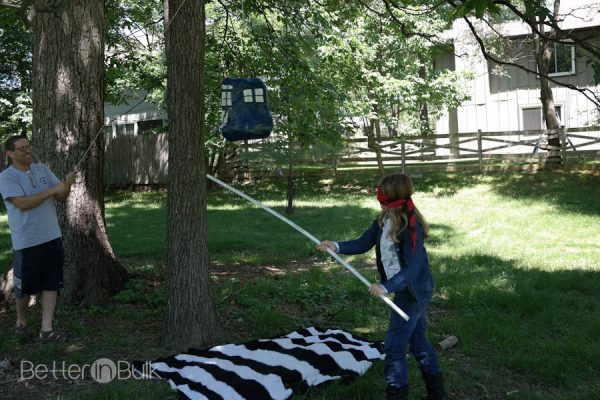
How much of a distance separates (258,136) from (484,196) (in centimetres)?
997

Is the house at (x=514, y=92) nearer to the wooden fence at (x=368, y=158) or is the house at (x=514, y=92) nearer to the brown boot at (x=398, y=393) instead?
the wooden fence at (x=368, y=158)

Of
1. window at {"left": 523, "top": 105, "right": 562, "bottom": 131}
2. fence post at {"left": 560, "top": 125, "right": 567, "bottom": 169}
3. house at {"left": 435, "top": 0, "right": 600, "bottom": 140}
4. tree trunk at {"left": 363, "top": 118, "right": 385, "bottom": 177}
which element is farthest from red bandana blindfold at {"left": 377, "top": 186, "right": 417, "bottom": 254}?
window at {"left": 523, "top": 105, "right": 562, "bottom": 131}

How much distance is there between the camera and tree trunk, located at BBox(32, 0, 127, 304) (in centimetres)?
542

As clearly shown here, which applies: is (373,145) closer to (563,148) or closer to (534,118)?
(563,148)

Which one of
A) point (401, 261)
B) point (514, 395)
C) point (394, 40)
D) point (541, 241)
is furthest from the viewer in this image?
point (394, 40)

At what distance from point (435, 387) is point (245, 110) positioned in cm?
264

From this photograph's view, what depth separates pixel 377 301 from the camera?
5914 millimetres

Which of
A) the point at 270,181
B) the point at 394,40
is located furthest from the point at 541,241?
the point at 270,181

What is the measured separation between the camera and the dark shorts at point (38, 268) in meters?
4.66

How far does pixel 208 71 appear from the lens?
942 cm

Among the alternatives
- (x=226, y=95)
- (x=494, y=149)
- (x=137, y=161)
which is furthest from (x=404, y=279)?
(x=137, y=161)

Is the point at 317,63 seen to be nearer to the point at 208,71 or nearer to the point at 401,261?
the point at 208,71

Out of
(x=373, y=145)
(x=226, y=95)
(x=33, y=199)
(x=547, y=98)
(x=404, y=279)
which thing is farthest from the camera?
(x=373, y=145)

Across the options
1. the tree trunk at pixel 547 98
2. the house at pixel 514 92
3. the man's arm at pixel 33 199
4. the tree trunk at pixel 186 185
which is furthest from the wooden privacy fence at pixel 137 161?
the tree trunk at pixel 186 185
